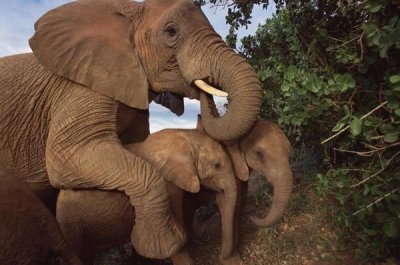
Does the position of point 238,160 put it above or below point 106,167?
below

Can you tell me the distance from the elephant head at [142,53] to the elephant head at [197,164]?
20 cm

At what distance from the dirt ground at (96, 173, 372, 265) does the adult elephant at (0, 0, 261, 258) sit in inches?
36.0

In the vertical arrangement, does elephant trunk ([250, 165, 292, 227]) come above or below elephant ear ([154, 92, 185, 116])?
below

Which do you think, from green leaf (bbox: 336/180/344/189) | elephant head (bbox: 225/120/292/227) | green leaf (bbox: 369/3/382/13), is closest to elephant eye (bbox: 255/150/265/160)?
elephant head (bbox: 225/120/292/227)

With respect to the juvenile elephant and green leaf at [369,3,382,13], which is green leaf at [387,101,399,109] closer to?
green leaf at [369,3,382,13]

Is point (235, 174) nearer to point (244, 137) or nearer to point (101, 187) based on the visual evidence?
point (244, 137)

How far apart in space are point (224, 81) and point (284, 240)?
4.90ft

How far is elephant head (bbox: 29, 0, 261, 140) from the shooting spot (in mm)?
3326

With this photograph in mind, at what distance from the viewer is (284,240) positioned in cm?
387

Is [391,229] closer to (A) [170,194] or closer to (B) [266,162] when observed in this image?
(B) [266,162]

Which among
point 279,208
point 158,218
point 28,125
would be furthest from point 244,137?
point 28,125

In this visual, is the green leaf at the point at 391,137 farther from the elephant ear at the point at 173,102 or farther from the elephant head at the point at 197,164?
the elephant ear at the point at 173,102

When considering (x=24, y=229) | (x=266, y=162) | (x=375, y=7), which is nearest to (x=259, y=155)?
(x=266, y=162)

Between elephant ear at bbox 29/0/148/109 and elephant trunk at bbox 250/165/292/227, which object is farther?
elephant ear at bbox 29/0/148/109
